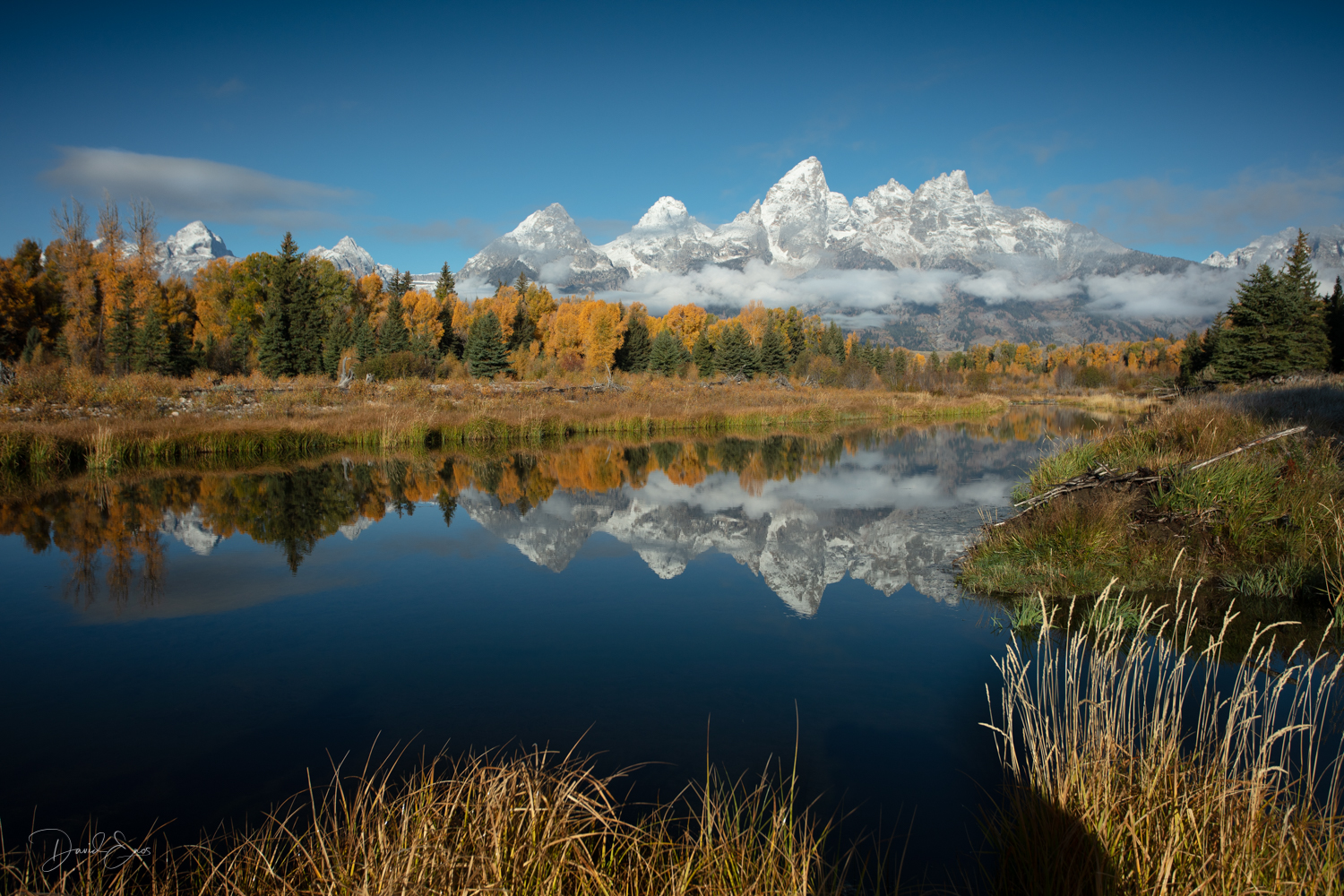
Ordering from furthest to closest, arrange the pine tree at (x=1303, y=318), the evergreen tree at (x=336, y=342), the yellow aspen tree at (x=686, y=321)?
the yellow aspen tree at (x=686, y=321), the evergreen tree at (x=336, y=342), the pine tree at (x=1303, y=318)

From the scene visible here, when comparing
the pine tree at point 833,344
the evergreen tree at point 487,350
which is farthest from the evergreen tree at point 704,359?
the evergreen tree at point 487,350

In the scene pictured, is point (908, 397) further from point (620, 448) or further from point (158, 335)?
point (158, 335)

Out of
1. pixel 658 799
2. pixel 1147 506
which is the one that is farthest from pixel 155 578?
pixel 1147 506

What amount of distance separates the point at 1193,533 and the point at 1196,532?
4 centimetres

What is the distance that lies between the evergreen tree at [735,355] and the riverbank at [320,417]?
86.5ft

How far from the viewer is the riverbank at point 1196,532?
646 centimetres

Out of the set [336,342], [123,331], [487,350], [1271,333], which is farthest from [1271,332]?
[123,331]

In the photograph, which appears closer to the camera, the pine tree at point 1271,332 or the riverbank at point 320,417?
the riverbank at point 320,417

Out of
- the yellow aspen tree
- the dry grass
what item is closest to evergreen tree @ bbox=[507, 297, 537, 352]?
the yellow aspen tree

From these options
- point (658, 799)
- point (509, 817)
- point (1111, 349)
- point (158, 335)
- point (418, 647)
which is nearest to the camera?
point (509, 817)

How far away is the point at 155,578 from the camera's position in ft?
25.3

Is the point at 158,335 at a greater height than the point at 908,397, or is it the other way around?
the point at 158,335

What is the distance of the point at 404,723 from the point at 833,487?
11.7 meters

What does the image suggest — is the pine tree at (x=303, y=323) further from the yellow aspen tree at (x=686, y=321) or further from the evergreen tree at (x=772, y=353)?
the yellow aspen tree at (x=686, y=321)
